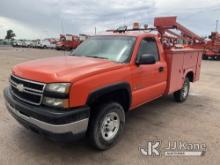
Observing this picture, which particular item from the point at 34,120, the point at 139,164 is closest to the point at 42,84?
the point at 34,120

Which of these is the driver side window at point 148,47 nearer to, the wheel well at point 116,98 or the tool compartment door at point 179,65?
the tool compartment door at point 179,65

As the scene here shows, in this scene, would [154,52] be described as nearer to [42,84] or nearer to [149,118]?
[149,118]

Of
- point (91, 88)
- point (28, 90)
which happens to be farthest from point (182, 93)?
point (28, 90)

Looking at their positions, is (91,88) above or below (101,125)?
above

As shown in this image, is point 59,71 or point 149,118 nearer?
point 59,71

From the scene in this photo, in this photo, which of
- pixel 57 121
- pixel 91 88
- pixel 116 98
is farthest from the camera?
pixel 116 98

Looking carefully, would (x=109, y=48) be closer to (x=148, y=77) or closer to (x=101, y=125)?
(x=148, y=77)

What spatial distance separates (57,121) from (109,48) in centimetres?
194

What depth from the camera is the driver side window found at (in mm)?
4444

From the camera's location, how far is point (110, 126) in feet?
12.5

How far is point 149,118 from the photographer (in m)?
5.21

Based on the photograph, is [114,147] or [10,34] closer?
[114,147]

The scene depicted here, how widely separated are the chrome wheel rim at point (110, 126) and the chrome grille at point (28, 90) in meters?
1.08

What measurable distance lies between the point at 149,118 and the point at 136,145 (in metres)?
1.39
